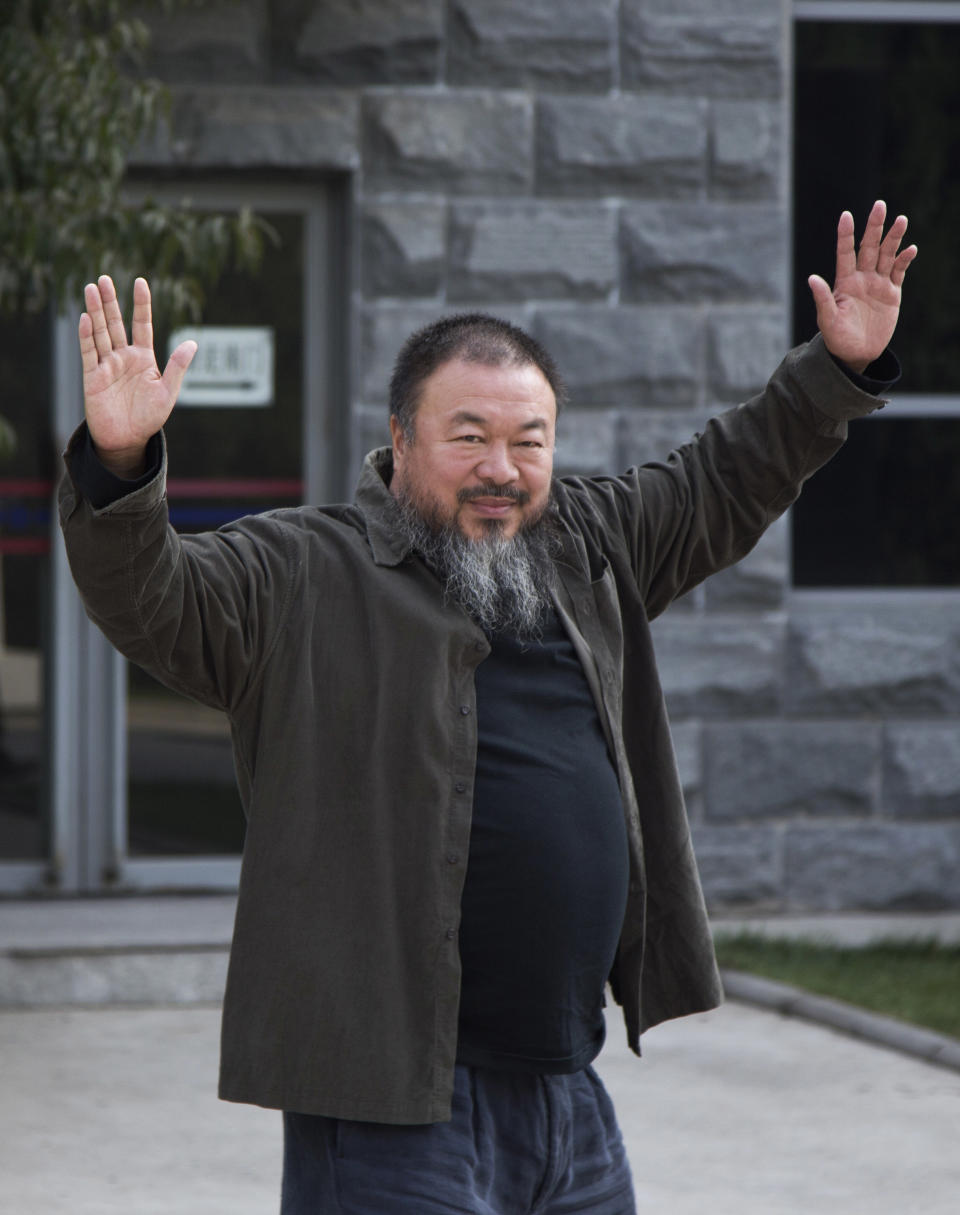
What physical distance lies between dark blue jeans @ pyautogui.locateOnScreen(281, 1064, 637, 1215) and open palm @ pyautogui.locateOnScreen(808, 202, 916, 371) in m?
1.28

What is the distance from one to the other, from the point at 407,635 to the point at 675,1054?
3153 millimetres

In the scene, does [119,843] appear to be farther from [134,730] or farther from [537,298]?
[537,298]

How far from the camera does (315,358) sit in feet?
24.6

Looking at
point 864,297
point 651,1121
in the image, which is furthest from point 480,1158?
point 651,1121

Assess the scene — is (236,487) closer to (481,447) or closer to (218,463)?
(218,463)

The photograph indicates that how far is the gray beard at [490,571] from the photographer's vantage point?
318 cm

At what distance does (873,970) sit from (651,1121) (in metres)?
1.69

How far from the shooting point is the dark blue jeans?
9.71 feet

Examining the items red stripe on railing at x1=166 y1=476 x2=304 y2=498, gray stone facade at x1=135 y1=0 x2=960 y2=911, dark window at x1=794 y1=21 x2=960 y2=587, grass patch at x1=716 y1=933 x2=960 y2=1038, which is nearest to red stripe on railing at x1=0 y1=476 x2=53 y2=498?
red stripe on railing at x1=166 y1=476 x2=304 y2=498

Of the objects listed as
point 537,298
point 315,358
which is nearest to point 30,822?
point 315,358

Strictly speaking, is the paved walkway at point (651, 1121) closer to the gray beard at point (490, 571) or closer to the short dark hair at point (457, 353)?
the gray beard at point (490, 571)

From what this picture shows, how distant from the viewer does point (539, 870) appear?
10.2 feet

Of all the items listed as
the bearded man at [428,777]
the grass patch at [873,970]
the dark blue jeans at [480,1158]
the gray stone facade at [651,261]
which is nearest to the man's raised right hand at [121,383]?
the bearded man at [428,777]

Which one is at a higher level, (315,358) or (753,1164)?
(315,358)
